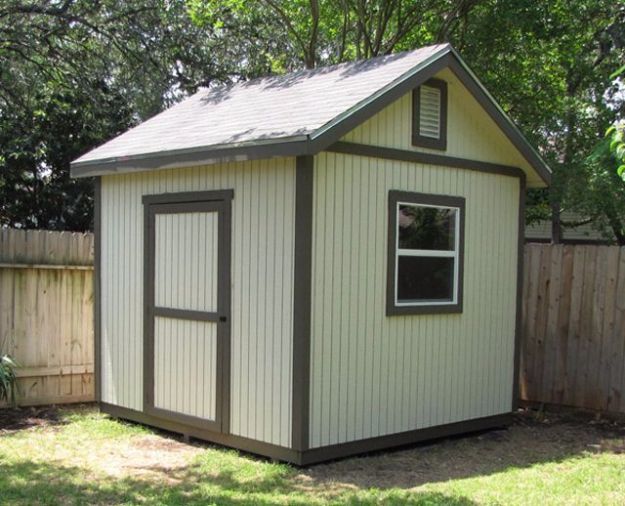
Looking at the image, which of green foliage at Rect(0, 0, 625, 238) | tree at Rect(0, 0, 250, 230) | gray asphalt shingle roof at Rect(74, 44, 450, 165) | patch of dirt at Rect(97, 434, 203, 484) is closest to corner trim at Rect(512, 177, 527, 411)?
gray asphalt shingle roof at Rect(74, 44, 450, 165)

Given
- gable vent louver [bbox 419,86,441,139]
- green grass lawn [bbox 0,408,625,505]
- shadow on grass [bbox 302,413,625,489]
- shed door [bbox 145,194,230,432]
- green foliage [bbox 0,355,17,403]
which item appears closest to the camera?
green grass lawn [bbox 0,408,625,505]

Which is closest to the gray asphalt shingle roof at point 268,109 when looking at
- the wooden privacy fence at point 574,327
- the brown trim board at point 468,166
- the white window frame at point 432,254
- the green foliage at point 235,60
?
the brown trim board at point 468,166

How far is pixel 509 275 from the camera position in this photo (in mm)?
8562

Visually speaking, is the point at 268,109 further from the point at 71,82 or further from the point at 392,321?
the point at 71,82

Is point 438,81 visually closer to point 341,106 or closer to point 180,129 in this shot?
point 341,106

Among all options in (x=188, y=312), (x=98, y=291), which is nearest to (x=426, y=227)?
(x=188, y=312)

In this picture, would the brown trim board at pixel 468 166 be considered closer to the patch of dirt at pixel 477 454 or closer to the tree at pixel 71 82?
the patch of dirt at pixel 477 454

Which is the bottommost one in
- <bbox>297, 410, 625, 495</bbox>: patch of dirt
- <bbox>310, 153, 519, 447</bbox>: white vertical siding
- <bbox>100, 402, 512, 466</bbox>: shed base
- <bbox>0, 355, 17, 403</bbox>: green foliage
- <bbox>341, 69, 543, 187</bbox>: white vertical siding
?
<bbox>297, 410, 625, 495</bbox>: patch of dirt

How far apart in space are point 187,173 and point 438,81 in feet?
8.37

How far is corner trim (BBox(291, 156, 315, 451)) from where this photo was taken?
6469 mm

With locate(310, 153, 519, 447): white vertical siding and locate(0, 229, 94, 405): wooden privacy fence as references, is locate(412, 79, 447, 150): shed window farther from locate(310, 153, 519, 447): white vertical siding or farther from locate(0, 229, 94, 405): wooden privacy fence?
locate(0, 229, 94, 405): wooden privacy fence

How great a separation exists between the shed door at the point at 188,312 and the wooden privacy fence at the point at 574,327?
423cm

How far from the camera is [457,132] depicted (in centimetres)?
791

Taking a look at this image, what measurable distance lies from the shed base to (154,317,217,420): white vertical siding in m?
0.21
